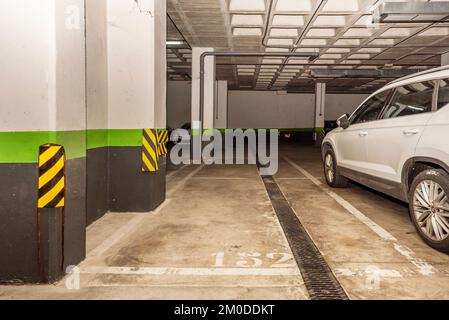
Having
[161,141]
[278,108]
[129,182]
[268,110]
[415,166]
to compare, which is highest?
[278,108]

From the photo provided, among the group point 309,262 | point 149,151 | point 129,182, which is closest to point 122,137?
point 149,151

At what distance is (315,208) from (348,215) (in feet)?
1.88

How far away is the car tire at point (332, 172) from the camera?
6863mm

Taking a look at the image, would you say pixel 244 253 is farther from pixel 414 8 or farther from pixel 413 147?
pixel 414 8

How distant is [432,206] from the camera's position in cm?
354

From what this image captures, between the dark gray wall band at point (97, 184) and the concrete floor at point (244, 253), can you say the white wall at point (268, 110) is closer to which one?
the concrete floor at point (244, 253)

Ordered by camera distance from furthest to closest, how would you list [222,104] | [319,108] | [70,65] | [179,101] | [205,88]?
[179,101] < [319,108] < [222,104] < [205,88] < [70,65]

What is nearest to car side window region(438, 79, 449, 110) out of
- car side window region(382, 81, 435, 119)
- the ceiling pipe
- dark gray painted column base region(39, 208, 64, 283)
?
car side window region(382, 81, 435, 119)

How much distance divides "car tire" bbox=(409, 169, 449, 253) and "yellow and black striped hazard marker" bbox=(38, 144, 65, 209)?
11.2ft

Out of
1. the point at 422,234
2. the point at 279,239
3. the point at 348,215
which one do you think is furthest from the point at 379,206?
the point at 279,239

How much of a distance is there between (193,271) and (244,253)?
659 mm
